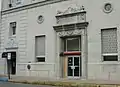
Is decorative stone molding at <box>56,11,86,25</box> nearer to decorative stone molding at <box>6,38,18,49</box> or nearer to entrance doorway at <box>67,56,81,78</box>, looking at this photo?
entrance doorway at <box>67,56,81,78</box>

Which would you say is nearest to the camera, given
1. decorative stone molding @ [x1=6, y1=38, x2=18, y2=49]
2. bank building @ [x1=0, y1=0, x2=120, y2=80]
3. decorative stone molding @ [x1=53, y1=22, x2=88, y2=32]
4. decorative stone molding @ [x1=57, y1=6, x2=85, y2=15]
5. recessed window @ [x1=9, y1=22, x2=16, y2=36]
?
bank building @ [x1=0, y1=0, x2=120, y2=80]

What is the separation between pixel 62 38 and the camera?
28.1 metres

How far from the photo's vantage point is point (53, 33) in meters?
28.6

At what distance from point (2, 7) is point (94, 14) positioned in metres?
15.8

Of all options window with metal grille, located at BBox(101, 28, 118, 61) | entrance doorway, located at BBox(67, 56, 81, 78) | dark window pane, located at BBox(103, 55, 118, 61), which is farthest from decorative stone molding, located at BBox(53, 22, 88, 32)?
dark window pane, located at BBox(103, 55, 118, 61)

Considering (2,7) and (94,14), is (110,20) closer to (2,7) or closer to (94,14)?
(94,14)

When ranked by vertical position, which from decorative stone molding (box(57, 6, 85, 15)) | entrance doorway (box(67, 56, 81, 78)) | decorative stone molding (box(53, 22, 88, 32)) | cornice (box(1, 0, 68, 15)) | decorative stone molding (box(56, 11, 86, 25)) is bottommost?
entrance doorway (box(67, 56, 81, 78))

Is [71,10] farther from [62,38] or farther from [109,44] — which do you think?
[109,44]

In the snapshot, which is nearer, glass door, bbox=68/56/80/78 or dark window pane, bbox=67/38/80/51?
glass door, bbox=68/56/80/78

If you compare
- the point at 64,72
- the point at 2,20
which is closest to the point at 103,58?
the point at 64,72

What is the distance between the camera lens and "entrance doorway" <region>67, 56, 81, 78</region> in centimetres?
2659

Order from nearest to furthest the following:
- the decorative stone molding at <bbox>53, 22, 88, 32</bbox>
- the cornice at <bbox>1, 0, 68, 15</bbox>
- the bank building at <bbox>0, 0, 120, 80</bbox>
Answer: the bank building at <bbox>0, 0, 120, 80</bbox>, the decorative stone molding at <bbox>53, 22, 88, 32</bbox>, the cornice at <bbox>1, 0, 68, 15</bbox>

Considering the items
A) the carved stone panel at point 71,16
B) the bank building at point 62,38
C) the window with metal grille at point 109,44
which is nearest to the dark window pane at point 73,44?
the bank building at point 62,38

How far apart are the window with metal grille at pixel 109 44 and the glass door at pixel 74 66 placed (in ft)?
11.8
